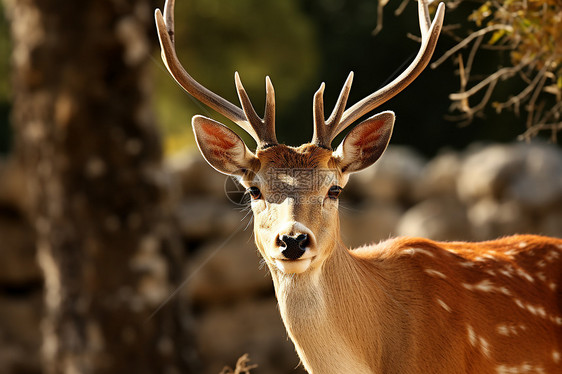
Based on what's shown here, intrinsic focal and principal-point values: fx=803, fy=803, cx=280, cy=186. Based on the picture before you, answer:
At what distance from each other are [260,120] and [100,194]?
3801 mm

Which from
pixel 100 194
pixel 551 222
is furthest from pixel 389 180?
pixel 100 194

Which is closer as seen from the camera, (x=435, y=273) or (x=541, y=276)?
(x=435, y=273)

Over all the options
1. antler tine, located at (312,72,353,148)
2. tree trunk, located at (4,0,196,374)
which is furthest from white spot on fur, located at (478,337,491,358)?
tree trunk, located at (4,0,196,374)

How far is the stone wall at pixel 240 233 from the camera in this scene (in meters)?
10.8

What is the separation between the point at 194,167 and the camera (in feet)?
38.3

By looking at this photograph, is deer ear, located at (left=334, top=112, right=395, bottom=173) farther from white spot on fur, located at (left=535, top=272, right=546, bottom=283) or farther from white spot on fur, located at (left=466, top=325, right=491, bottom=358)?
white spot on fur, located at (left=535, top=272, right=546, bottom=283)

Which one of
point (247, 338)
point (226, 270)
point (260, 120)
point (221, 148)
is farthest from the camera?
point (247, 338)

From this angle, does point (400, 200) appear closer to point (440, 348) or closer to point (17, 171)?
point (17, 171)

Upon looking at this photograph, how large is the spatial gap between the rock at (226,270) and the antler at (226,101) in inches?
278

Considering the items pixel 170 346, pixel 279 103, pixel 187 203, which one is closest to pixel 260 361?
pixel 187 203

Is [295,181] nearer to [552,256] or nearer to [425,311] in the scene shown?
[425,311]

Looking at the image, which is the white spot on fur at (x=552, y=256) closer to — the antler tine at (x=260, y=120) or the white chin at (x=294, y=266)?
the white chin at (x=294, y=266)

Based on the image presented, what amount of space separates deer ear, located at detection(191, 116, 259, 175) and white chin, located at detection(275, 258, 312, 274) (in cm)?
62

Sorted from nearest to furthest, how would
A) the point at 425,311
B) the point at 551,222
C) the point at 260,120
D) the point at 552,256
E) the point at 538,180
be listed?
1. the point at 425,311
2. the point at 260,120
3. the point at 552,256
4. the point at 551,222
5. the point at 538,180
